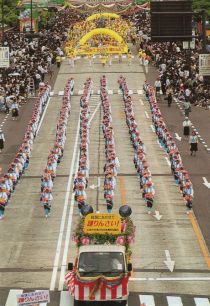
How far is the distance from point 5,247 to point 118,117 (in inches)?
1245

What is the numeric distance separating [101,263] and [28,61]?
6206cm

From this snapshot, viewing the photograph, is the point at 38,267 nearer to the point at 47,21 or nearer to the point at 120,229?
the point at 120,229

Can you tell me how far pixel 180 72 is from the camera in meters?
77.2

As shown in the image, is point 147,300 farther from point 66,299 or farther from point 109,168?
point 109,168

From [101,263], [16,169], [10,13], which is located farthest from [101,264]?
[10,13]

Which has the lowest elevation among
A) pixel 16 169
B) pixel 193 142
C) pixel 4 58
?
pixel 16 169

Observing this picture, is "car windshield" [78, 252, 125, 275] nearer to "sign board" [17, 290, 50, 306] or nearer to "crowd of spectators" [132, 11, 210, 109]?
"sign board" [17, 290, 50, 306]

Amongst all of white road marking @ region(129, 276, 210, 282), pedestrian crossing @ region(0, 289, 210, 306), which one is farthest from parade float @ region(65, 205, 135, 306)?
white road marking @ region(129, 276, 210, 282)

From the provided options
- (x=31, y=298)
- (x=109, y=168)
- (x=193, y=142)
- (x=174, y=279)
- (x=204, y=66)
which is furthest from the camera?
(x=204, y=66)

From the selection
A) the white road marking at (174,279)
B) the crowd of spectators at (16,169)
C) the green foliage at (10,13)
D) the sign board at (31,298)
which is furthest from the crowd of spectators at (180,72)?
the sign board at (31,298)

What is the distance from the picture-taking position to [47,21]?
124 meters

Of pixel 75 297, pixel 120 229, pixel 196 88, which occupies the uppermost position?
pixel 196 88

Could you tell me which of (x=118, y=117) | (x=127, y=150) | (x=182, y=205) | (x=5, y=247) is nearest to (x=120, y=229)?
→ (x=5, y=247)

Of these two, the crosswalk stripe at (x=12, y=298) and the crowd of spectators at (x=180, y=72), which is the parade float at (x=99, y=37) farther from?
the crosswalk stripe at (x=12, y=298)
